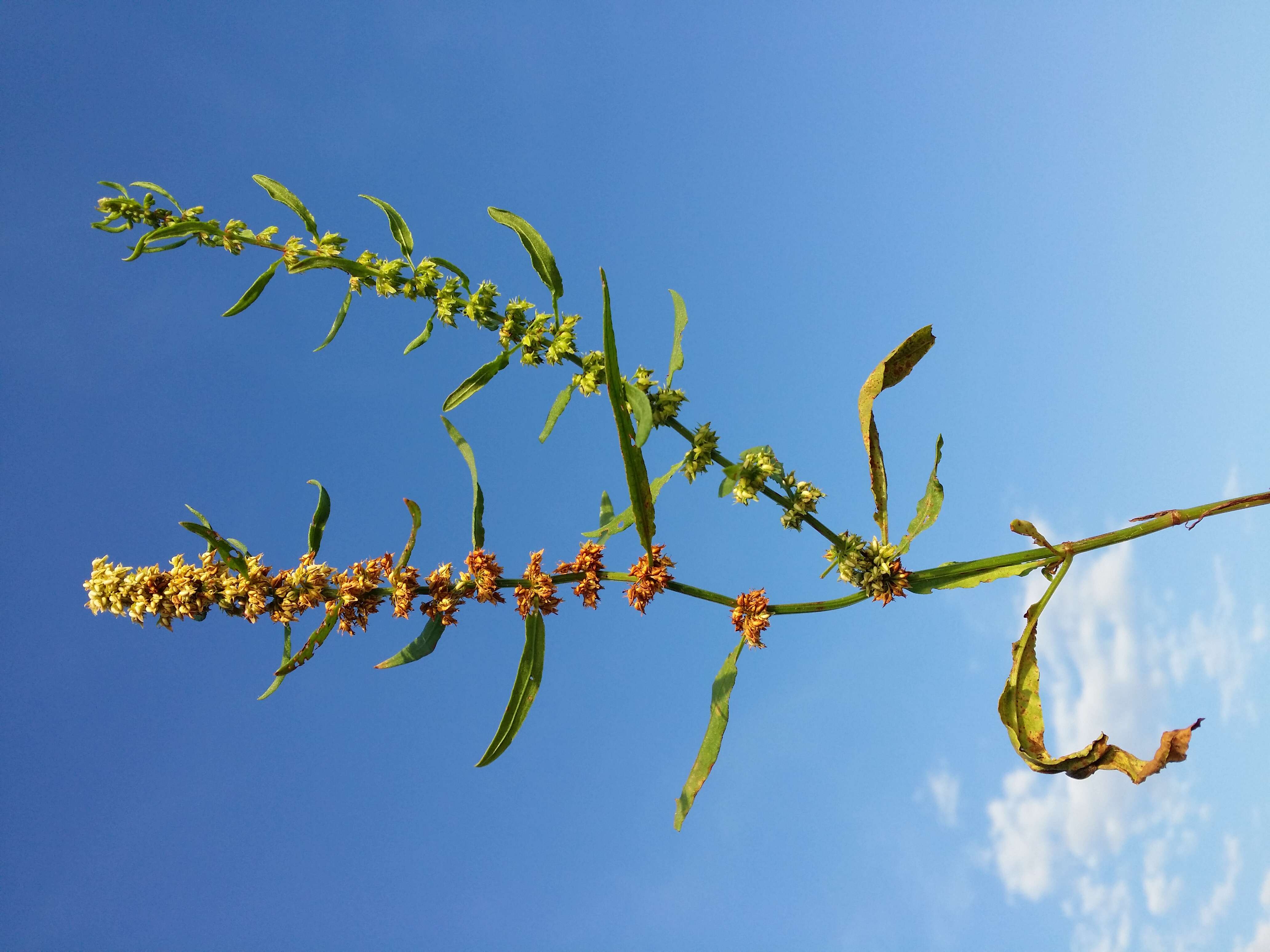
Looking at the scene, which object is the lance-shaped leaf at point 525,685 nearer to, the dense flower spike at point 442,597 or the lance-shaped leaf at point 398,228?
the dense flower spike at point 442,597

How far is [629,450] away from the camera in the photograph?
8.17ft

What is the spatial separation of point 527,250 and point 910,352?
157 cm

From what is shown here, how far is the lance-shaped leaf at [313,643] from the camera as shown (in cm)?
284

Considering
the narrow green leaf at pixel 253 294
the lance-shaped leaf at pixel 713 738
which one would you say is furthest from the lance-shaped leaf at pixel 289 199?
the lance-shaped leaf at pixel 713 738

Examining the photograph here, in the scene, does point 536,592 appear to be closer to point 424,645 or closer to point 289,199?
point 424,645

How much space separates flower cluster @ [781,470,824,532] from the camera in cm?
280

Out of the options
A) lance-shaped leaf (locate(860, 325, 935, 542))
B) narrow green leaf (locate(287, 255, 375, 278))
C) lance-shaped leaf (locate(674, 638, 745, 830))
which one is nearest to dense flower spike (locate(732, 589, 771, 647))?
lance-shaped leaf (locate(674, 638, 745, 830))

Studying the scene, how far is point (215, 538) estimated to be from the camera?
9.36 ft

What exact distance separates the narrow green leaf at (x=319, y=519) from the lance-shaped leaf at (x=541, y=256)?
1.14 metres

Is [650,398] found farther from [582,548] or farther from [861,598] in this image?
[861,598]

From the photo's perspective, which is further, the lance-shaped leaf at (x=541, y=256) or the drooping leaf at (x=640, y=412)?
the lance-shaped leaf at (x=541, y=256)

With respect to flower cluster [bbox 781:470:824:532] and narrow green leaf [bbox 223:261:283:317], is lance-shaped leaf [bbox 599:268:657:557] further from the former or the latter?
narrow green leaf [bbox 223:261:283:317]

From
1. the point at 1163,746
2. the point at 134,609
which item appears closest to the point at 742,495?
the point at 1163,746

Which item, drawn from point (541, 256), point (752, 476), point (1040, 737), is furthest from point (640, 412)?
point (1040, 737)
